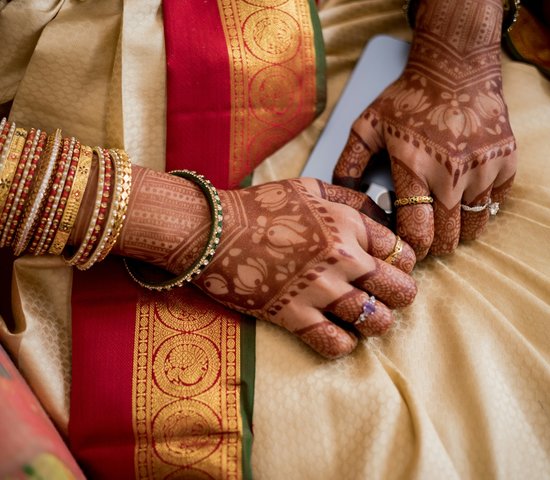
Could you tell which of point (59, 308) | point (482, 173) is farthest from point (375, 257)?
point (59, 308)

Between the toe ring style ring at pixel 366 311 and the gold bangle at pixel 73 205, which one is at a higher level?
the gold bangle at pixel 73 205

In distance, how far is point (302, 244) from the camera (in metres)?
0.65

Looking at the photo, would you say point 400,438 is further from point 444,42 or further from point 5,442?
point 444,42

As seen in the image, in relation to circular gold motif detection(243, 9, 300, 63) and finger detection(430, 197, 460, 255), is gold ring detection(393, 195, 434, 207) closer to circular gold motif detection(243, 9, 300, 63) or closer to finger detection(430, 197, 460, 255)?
finger detection(430, 197, 460, 255)

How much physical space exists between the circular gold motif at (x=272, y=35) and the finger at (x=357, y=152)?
15 cm

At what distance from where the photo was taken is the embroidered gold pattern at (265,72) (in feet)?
2.42

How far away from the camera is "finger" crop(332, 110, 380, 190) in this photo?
2.46 ft

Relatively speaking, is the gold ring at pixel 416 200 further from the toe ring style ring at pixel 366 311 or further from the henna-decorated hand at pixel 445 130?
the toe ring style ring at pixel 366 311

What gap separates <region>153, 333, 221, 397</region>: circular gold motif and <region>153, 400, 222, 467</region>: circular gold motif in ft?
0.06

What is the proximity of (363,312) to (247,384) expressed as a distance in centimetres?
16

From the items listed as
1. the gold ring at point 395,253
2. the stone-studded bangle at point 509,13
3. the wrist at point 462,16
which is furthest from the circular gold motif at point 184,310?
the stone-studded bangle at point 509,13

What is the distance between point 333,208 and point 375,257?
0.08 m

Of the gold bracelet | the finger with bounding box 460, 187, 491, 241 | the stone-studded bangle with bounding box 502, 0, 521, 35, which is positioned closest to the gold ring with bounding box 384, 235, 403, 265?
the finger with bounding box 460, 187, 491, 241

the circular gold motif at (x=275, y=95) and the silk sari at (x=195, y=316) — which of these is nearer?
the silk sari at (x=195, y=316)
